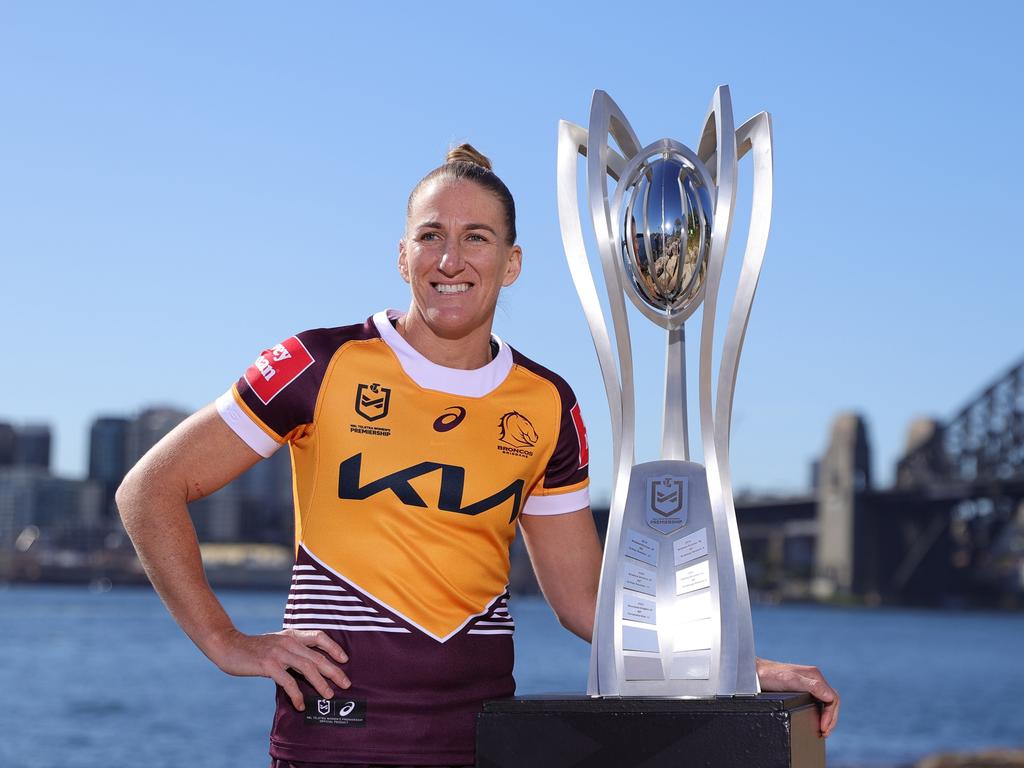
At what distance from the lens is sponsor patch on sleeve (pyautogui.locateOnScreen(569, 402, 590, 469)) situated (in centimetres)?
228

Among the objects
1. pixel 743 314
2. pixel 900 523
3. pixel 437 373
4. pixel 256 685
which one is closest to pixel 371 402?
pixel 437 373

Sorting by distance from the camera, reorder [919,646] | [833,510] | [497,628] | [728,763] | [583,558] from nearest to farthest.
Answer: [728,763]
[497,628]
[583,558]
[919,646]
[833,510]

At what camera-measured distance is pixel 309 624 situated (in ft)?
6.76

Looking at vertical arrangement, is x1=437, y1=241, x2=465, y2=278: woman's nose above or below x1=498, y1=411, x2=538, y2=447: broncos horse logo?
above

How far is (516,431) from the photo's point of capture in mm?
2162

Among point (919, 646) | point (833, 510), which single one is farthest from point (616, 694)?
point (833, 510)

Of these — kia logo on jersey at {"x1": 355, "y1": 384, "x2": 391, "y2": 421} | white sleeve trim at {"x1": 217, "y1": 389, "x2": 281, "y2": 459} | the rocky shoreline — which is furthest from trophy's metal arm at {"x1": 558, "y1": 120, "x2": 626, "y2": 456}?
the rocky shoreline

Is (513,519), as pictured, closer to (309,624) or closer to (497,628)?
(497,628)

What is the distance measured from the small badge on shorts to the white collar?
0.48 meters

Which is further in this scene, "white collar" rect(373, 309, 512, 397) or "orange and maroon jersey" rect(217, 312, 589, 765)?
"white collar" rect(373, 309, 512, 397)

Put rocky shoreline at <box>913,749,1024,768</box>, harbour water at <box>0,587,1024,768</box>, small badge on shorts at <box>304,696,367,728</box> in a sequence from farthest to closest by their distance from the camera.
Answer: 1. harbour water at <box>0,587,1024,768</box>
2. rocky shoreline at <box>913,749,1024,768</box>
3. small badge on shorts at <box>304,696,367,728</box>

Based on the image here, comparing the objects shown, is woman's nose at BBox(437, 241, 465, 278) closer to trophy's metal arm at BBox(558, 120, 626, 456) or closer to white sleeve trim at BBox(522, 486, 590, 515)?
trophy's metal arm at BBox(558, 120, 626, 456)

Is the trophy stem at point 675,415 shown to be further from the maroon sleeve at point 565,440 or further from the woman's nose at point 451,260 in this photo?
the woman's nose at point 451,260

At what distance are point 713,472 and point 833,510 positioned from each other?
5485 cm
